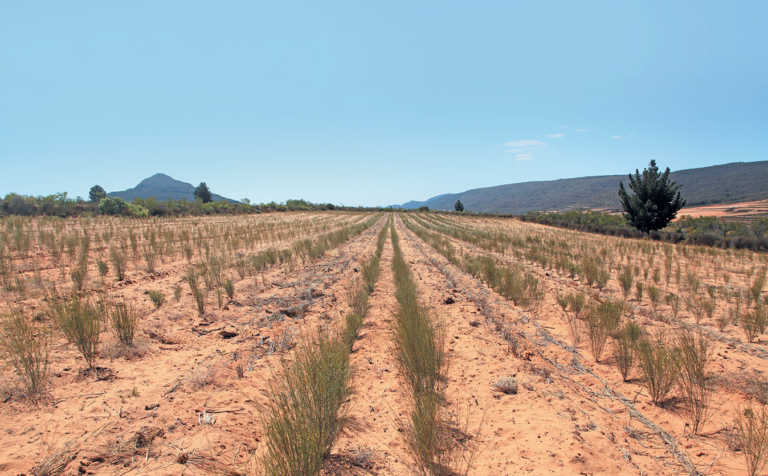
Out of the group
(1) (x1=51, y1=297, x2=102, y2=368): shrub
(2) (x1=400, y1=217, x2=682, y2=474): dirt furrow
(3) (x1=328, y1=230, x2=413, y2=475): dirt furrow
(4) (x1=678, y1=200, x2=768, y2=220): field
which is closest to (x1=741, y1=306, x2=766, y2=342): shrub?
(2) (x1=400, y1=217, x2=682, y2=474): dirt furrow

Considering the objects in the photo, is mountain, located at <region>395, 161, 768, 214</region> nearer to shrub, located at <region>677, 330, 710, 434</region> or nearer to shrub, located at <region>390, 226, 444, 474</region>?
shrub, located at <region>677, 330, 710, 434</region>

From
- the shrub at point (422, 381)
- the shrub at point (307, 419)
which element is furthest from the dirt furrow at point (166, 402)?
the shrub at point (422, 381)

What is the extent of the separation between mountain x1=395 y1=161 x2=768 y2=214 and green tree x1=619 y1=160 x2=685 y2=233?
132ft

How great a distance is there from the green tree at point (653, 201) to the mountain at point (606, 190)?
4031cm

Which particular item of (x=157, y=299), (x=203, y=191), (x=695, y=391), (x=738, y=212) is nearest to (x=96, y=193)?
(x=203, y=191)

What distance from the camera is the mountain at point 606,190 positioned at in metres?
75.3

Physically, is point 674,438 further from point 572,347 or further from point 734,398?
point 572,347

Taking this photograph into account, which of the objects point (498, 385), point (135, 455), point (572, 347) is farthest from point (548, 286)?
point (135, 455)

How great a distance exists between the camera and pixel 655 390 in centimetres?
285

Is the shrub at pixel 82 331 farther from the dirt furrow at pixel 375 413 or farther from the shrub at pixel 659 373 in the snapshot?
the shrub at pixel 659 373

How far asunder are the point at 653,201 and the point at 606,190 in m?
120

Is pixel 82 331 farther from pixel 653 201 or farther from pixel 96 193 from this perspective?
pixel 96 193

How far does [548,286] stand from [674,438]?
542 centimetres

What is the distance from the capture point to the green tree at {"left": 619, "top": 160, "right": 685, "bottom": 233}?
20.0 m
